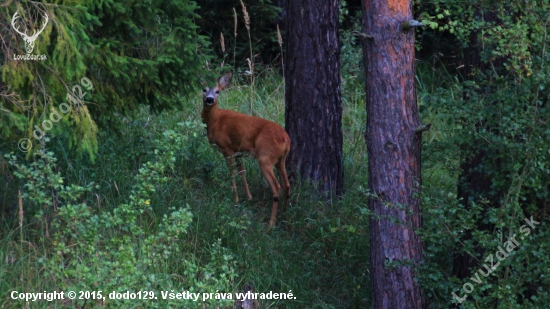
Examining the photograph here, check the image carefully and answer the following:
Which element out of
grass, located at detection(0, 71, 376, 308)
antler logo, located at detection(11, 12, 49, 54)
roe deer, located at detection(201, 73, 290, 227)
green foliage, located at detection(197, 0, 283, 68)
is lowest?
grass, located at detection(0, 71, 376, 308)

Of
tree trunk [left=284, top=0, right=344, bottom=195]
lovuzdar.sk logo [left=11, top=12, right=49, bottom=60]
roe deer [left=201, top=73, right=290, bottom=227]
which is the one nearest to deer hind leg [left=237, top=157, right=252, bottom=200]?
roe deer [left=201, top=73, right=290, bottom=227]

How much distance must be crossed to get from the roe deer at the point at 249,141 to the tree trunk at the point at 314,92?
0.29 meters

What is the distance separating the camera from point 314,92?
8633 mm

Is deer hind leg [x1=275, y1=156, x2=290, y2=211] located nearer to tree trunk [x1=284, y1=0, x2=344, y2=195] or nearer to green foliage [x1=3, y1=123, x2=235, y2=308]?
tree trunk [x1=284, y1=0, x2=344, y2=195]

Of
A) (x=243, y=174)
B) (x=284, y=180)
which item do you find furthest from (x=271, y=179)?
(x=243, y=174)

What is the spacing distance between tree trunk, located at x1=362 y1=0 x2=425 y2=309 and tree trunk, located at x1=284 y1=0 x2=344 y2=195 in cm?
211

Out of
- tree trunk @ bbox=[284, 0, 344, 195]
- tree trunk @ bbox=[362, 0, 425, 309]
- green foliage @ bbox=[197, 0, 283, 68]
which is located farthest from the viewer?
green foliage @ bbox=[197, 0, 283, 68]

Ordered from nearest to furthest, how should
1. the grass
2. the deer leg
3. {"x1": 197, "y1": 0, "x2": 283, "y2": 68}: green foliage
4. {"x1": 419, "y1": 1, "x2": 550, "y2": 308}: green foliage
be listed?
{"x1": 419, "y1": 1, "x2": 550, "y2": 308}: green foliage
the grass
the deer leg
{"x1": 197, "y1": 0, "x2": 283, "y2": 68}: green foliage

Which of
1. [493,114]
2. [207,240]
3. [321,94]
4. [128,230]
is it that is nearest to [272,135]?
[321,94]

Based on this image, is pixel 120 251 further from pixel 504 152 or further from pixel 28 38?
pixel 504 152

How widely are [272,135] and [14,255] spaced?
10.6 feet

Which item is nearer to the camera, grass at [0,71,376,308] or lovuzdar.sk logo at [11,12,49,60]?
lovuzdar.sk logo at [11,12,49,60]

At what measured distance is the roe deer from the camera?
27.9 feet

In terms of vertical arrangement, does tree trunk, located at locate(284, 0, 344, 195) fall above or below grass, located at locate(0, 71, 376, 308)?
above
